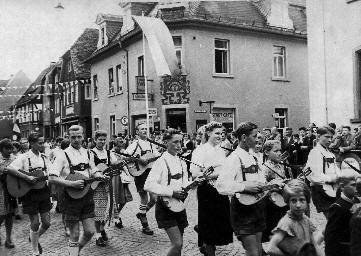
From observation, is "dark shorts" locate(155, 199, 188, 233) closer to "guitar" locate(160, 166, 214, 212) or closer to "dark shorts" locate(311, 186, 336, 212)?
"guitar" locate(160, 166, 214, 212)

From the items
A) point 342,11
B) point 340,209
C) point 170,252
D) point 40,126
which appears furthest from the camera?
point 40,126

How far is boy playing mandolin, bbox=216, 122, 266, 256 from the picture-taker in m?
4.70

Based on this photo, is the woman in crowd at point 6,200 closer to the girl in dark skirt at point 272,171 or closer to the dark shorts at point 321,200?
the girl in dark skirt at point 272,171

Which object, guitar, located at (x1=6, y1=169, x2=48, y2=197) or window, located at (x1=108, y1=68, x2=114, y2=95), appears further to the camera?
window, located at (x1=108, y1=68, x2=114, y2=95)

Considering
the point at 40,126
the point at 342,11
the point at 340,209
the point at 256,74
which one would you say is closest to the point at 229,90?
the point at 256,74

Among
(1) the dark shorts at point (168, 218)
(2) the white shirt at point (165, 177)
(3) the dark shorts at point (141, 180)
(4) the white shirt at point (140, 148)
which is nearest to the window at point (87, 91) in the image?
(4) the white shirt at point (140, 148)

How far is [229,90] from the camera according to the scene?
75.3 feet

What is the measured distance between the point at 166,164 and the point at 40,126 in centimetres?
4759

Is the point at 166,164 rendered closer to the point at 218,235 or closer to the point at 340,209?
the point at 218,235

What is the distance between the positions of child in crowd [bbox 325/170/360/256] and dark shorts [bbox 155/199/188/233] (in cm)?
180

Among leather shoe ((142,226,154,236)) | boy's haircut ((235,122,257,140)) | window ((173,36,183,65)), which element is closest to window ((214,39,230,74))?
window ((173,36,183,65))

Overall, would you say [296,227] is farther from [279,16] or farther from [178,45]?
[279,16]

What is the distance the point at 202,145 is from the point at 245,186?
1932 millimetres

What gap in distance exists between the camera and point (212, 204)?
619cm
